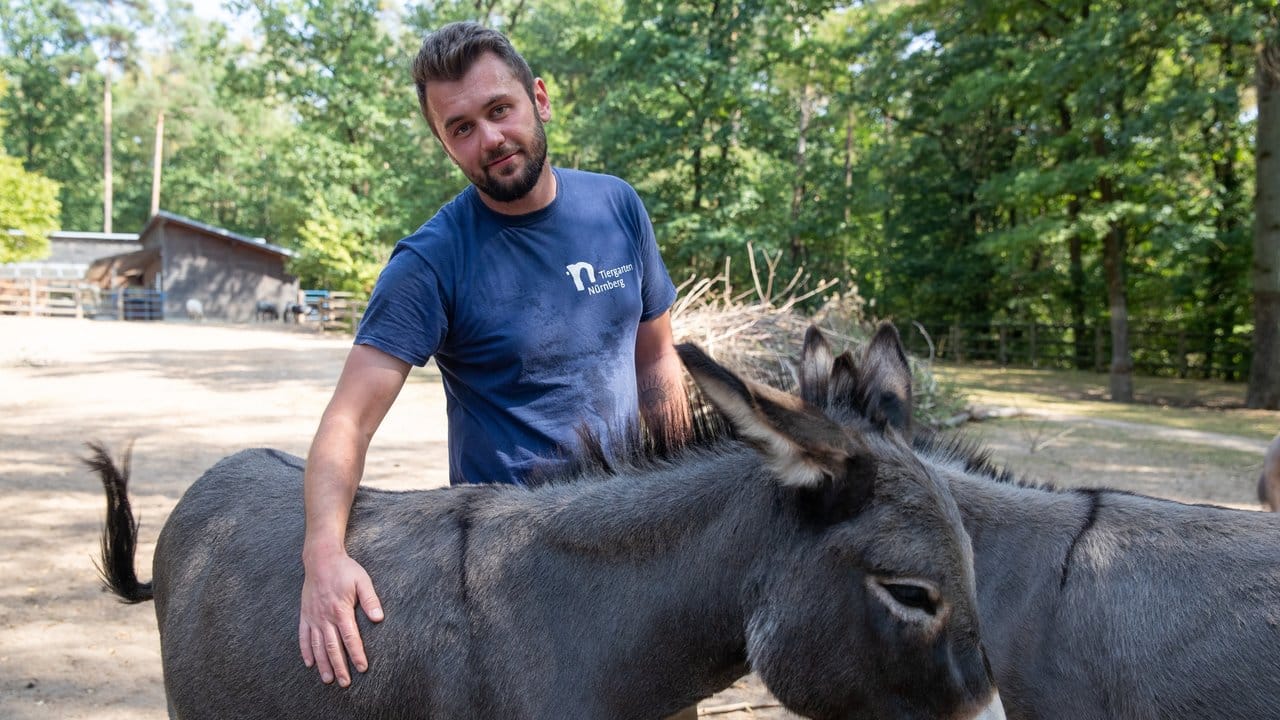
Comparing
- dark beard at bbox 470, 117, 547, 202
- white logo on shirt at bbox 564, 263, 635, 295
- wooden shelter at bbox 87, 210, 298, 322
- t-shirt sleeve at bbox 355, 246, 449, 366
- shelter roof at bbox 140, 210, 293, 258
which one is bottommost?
t-shirt sleeve at bbox 355, 246, 449, 366

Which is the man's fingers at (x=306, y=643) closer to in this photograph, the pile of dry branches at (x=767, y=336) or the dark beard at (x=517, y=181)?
the dark beard at (x=517, y=181)

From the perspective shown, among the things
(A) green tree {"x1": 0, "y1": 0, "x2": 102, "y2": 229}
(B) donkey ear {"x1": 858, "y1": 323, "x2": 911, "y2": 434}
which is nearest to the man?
(B) donkey ear {"x1": 858, "y1": 323, "x2": 911, "y2": 434}

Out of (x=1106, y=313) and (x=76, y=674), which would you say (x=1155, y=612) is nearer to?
(x=76, y=674)

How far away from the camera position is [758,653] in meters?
1.97

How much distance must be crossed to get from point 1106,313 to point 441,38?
104 feet

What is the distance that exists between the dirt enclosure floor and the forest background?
6.64m

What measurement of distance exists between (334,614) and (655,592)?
2.63ft

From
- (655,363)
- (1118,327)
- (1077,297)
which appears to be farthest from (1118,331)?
(655,363)

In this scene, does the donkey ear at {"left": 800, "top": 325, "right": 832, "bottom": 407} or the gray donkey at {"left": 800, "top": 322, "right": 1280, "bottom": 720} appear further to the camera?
the gray donkey at {"left": 800, "top": 322, "right": 1280, "bottom": 720}

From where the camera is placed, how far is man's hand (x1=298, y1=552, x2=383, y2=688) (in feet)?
6.99

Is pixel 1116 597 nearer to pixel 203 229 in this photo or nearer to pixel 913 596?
pixel 913 596

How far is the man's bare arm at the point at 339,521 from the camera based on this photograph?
7.02 feet

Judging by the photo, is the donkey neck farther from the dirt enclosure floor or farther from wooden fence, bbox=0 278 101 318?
wooden fence, bbox=0 278 101 318

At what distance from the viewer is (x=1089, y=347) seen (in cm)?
2894
